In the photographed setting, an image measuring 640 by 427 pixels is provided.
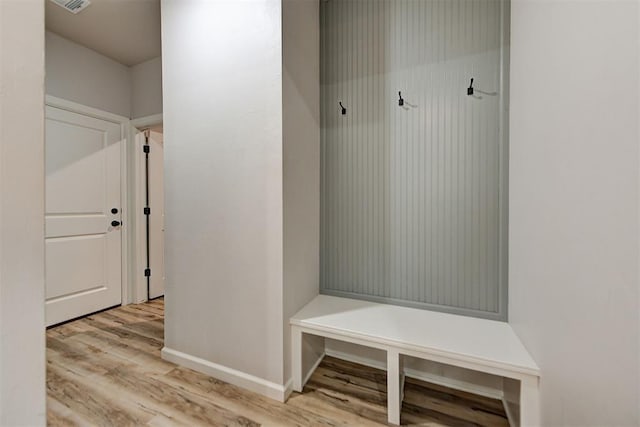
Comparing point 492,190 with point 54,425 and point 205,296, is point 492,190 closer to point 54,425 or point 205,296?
point 205,296

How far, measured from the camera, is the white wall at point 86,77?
241cm

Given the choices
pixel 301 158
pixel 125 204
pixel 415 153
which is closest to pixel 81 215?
pixel 125 204

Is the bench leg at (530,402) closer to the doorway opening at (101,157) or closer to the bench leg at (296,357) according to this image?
the bench leg at (296,357)

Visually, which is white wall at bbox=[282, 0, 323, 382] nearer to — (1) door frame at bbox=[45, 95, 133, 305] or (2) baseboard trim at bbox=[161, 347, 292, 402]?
(2) baseboard trim at bbox=[161, 347, 292, 402]

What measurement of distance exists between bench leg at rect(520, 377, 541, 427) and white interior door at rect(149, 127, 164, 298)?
339 centimetres

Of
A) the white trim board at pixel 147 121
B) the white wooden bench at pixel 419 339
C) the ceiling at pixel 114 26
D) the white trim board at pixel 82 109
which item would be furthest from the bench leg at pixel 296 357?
the white trim board at pixel 82 109

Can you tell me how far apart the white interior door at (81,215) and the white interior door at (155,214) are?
11.5 inches

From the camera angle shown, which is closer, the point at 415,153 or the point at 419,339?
the point at 419,339

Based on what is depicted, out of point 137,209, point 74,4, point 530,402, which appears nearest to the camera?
point 530,402

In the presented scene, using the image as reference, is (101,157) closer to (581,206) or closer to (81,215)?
(81,215)

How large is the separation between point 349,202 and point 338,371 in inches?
43.8

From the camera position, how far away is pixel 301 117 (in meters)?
1.64

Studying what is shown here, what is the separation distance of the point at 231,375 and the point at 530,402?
58.5 inches

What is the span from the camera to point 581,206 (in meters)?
0.81
